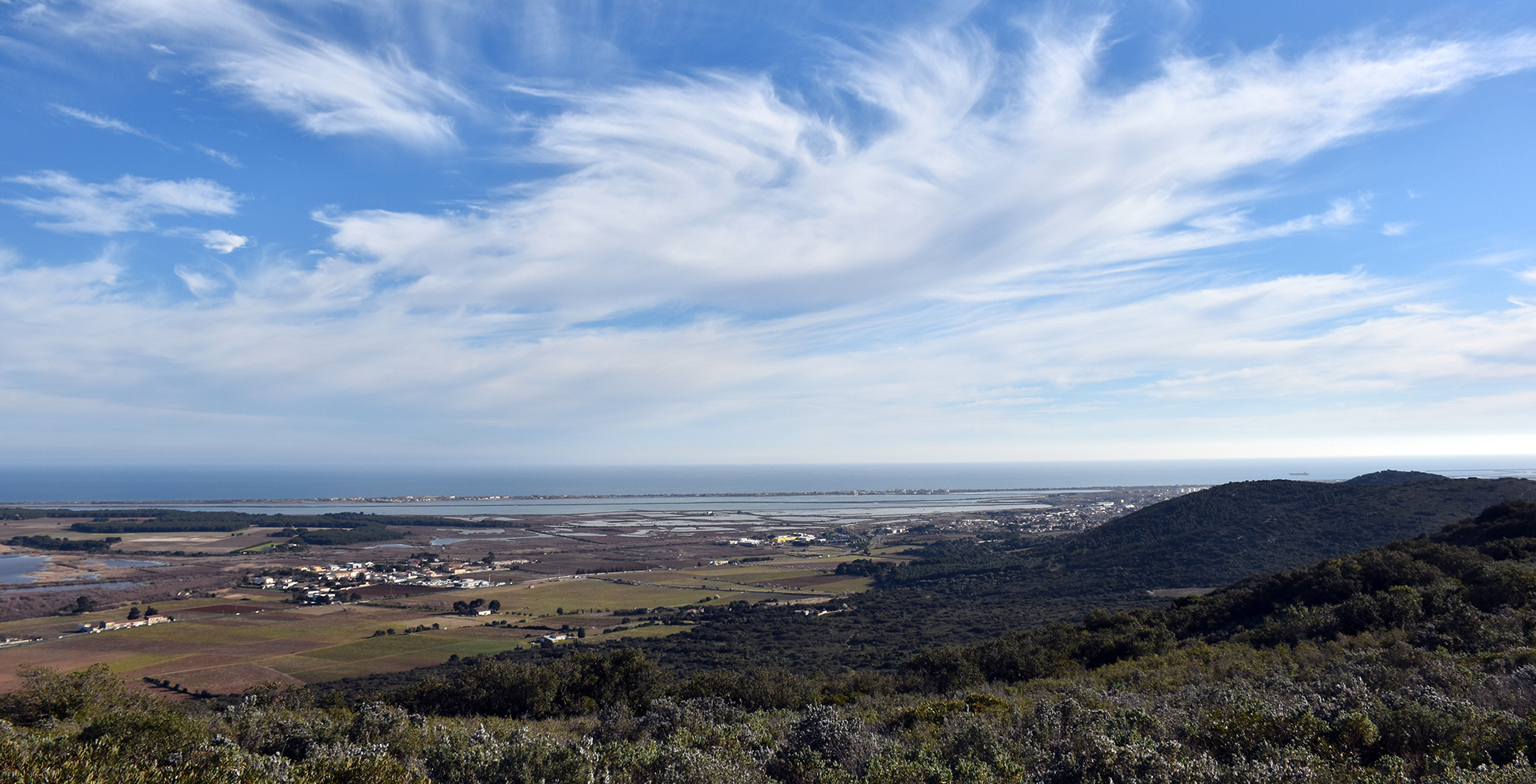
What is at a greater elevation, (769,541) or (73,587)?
(73,587)

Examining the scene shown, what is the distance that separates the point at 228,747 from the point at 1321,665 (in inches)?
841

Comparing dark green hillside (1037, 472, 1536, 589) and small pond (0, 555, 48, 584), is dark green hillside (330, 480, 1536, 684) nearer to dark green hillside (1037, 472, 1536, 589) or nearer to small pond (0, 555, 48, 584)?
dark green hillside (1037, 472, 1536, 589)

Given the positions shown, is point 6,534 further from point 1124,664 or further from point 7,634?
point 1124,664

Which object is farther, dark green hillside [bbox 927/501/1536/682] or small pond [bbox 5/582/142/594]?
small pond [bbox 5/582/142/594]

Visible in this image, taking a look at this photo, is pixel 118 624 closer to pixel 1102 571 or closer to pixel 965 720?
pixel 965 720

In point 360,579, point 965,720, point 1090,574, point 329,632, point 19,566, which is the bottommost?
point 360,579

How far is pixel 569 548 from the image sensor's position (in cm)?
11069

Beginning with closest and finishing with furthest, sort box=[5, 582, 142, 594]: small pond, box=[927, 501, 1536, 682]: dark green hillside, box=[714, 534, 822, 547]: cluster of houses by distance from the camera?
box=[927, 501, 1536, 682]: dark green hillside, box=[5, 582, 142, 594]: small pond, box=[714, 534, 822, 547]: cluster of houses

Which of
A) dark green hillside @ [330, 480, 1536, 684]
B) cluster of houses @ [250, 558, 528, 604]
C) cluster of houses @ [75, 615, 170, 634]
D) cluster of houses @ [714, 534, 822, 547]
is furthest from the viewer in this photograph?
cluster of houses @ [714, 534, 822, 547]

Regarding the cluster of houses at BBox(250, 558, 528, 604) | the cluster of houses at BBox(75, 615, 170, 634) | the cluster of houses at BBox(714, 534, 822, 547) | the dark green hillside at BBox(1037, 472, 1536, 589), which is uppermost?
the dark green hillside at BBox(1037, 472, 1536, 589)

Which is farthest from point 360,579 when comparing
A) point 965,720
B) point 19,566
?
point 965,720

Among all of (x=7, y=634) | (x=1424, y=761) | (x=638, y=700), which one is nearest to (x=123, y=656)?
(x=7, y=634)

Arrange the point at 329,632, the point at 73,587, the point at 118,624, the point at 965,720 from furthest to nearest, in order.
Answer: the point at 73,587 < the point at 118,624 < the point at 329,632 < the point at 965,720

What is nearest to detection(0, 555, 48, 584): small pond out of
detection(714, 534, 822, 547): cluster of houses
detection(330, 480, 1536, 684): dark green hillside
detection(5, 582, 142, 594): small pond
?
detection(5, 582, 142, 594): small pond
